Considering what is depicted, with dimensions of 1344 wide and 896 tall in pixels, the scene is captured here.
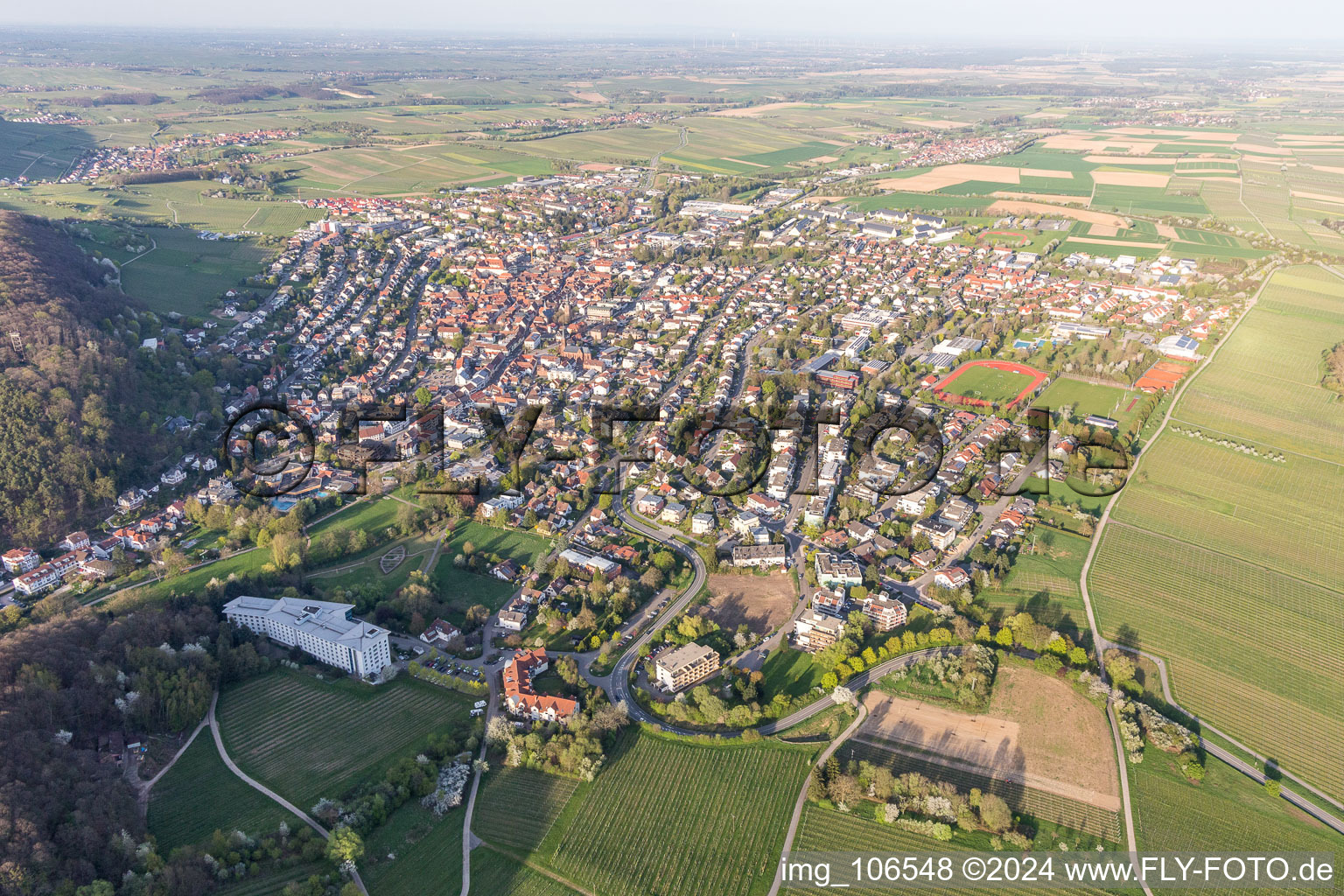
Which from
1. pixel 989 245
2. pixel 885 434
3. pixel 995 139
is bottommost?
pixel 885 434

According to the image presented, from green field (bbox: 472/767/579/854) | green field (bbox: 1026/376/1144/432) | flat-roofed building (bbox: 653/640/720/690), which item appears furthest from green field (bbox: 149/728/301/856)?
green field (bbox: 1026/376/1144/432)

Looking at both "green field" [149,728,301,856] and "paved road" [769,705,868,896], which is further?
"green field" [149,728,301,856]

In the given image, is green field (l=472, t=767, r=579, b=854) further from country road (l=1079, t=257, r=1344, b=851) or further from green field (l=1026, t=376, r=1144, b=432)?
green field (l=1026, t=376, r=1144, b=432)

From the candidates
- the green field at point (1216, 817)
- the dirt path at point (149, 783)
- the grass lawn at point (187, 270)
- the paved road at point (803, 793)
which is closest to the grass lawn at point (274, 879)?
the dirt path at point (149, 783)

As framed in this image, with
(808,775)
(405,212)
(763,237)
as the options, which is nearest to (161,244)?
(405,212)

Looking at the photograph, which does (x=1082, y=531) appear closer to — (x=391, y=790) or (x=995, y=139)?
(x=391, y=790)

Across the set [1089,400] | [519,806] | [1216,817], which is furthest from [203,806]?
[1089,400]

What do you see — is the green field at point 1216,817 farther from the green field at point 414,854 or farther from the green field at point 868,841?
the green field at point 414,854

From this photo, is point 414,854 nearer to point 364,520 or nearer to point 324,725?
point 324,725

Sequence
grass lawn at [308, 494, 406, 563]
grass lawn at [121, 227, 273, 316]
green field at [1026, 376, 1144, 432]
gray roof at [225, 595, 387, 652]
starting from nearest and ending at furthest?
gray roof at [225, 595, 387, 652] < grass lawn at [308, 494, 406, 563] < green field at [1026, 376, 1144, 432] < grass lawn at [121, 227, 273, 316]
